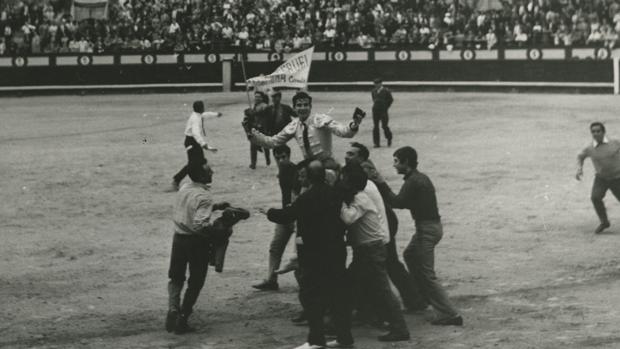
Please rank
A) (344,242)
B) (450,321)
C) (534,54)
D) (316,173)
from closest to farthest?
(316,173) < (344,242) < (450,321) < (534,54)

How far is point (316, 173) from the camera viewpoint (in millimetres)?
9172

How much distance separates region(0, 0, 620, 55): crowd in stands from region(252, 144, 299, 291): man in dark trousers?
26.1m

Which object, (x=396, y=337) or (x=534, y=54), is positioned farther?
(x=534, y=54)

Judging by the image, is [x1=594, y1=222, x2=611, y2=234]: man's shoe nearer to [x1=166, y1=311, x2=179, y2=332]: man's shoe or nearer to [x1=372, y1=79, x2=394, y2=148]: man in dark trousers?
[x1=166, y1=311, x2=179, y2=332]: man's shoe

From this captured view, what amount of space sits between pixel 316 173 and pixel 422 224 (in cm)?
134

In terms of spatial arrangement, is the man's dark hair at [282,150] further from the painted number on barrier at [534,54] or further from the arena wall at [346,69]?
the painted number on barrier at [534,54]

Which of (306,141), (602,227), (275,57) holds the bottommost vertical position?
A: (602,227)

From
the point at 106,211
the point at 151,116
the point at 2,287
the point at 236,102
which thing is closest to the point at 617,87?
the point at 236,102

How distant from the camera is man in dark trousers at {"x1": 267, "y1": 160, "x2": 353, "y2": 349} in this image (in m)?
9.14

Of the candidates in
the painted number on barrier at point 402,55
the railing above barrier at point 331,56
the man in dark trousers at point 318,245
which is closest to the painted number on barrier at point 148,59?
the railing above barrier at point 331,56

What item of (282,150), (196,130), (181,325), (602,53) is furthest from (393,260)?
(602,53)

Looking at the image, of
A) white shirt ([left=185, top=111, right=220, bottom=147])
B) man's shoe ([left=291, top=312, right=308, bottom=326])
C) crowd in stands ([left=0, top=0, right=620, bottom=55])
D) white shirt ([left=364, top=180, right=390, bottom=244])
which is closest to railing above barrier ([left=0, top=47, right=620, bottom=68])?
crowd in stands ([left=0, top=0, right=620, bottom=55])

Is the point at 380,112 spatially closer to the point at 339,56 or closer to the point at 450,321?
the point at 450,321

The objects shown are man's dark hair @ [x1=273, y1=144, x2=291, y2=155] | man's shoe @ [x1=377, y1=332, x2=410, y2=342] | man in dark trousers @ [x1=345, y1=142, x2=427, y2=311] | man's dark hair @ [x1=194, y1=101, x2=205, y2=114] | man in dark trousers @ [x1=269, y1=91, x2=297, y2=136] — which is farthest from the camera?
man in dark trousers @ [x1=269, y1=91, x2=297, y2=136]
